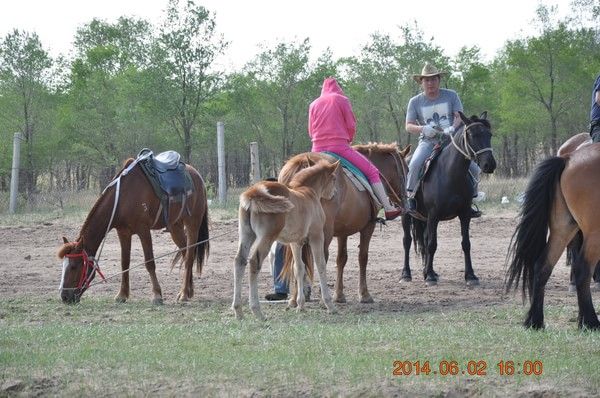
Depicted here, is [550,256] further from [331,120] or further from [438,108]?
[438,108]

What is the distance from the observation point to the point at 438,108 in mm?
12984

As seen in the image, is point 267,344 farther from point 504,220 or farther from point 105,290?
point 504,220

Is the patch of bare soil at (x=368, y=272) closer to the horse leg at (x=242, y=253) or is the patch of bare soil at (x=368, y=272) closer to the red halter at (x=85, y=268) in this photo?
the red halter at (x=85, y=268)

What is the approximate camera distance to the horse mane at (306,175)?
9.59 meters

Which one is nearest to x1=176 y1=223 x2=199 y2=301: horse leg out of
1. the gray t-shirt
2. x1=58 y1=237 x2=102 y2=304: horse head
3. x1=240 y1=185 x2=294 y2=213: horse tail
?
x1=58 y1=237 x2=102 y2=304: horse head

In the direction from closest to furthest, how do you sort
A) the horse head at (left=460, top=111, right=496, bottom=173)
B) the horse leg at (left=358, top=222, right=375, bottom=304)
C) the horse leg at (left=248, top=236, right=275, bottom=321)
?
the horse leg at (left=248, top=236, right=275, bottom=321)
the horse leg at (left=358, top=222, right=375, bottom=304)
the horse head at (left=460, top=111, right=496, bottom=173)

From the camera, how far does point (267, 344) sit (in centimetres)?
719

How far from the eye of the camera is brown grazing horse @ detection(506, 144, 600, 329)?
25.1 feet

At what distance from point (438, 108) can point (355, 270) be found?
310cm

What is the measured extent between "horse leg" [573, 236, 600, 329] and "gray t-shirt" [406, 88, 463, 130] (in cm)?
550

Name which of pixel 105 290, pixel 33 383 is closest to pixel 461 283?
pixel 105 290

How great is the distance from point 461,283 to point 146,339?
6098mm

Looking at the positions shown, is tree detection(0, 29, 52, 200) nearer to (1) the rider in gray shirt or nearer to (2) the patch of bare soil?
(2) the patch of bare soil
